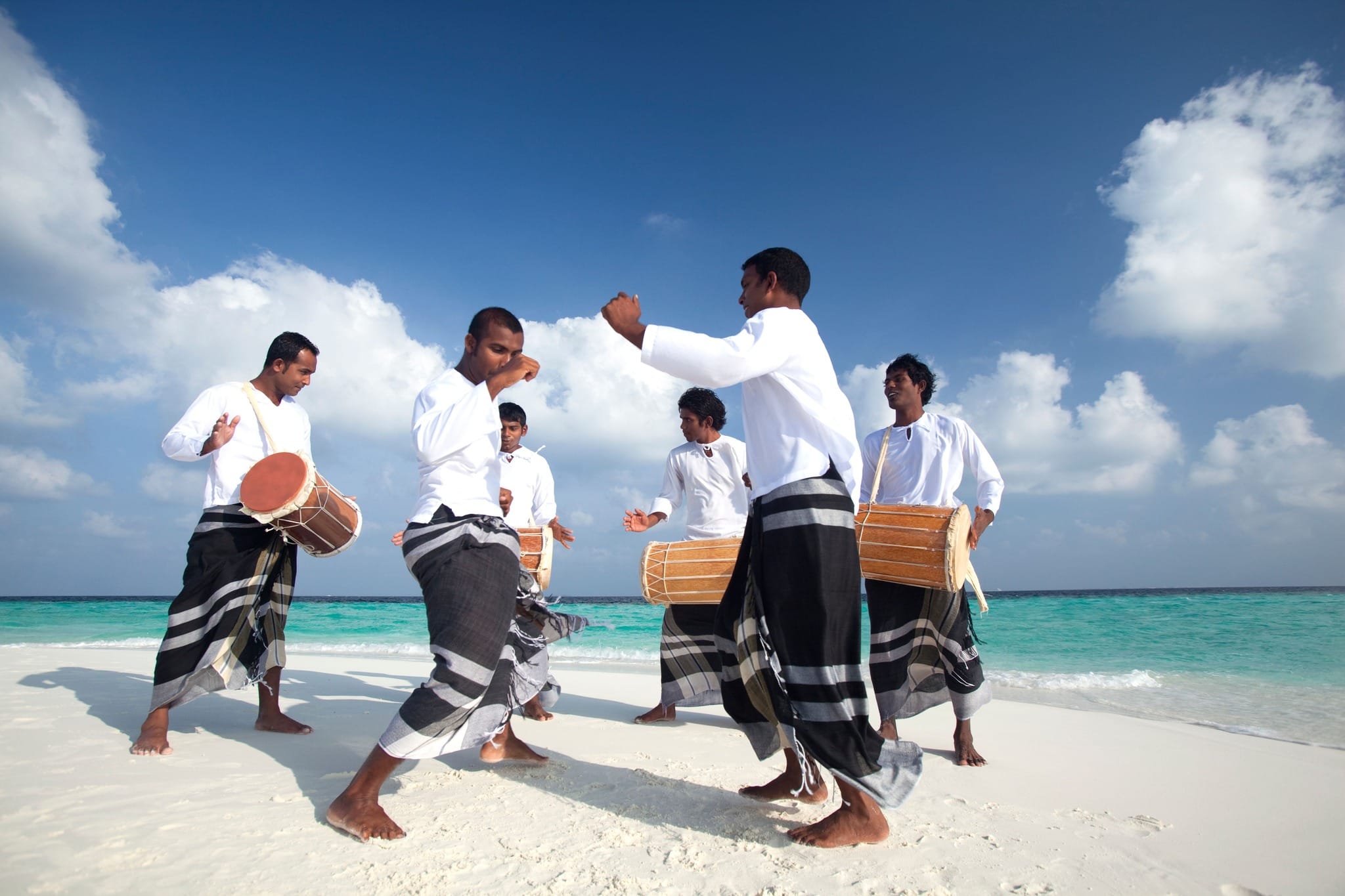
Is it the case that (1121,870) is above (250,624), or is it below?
below

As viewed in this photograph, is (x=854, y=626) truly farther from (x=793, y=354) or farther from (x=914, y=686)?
(x=914, y=686)

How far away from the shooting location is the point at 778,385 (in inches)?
104

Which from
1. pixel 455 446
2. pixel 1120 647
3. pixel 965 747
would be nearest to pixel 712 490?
pixel 965 747

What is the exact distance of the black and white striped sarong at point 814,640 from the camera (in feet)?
7.83

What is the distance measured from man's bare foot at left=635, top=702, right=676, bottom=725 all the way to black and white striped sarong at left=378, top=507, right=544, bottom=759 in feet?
6.77

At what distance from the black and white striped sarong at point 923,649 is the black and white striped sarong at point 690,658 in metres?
1.04

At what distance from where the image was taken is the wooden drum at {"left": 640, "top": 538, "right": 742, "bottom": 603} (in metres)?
4.19

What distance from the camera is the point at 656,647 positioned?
Result: 1224cm

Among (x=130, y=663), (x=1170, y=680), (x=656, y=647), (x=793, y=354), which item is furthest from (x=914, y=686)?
(x=656, y=647)

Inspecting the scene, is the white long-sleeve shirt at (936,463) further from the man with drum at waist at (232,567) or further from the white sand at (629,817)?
the man with drum at waist at (232,567)

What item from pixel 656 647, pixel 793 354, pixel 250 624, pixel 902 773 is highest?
pixel 793 354

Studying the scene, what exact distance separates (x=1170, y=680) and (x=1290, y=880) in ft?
22.6

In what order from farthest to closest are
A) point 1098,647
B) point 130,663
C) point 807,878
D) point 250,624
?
point 1098,647 < point 130,663 < point 250,624 < point 807,878

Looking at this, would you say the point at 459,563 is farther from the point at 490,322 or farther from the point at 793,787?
the point at 793,787
